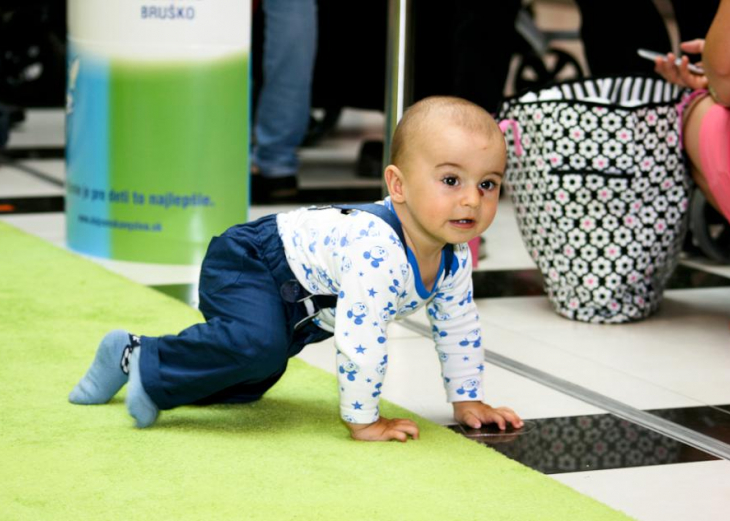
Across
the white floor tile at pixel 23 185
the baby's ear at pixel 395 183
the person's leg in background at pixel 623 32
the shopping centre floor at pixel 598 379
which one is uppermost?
the person's leg in background at pixel 623 32

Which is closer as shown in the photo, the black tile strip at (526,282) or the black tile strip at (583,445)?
the black tile strip at (583,445)

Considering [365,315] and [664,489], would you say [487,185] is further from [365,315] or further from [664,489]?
[664,489]

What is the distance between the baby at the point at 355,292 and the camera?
160cm

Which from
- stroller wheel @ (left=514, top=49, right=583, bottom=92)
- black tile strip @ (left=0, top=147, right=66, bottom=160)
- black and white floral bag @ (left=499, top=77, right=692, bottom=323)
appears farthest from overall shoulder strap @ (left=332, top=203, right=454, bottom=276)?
stroller wheel @ (left=514, top=49, right=583, bottom=92)

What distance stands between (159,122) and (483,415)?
1251 millimetres

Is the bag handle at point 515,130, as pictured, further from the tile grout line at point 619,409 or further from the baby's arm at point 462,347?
the baby's arm at point 462,347

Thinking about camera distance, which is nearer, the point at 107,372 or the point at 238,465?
the point at 238,465

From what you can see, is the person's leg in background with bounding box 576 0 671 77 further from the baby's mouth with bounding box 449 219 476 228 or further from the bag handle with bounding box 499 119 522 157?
the baby's mouth with bounding box 449 219 476 228

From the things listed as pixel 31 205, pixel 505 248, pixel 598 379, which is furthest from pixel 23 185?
pixel 598 379

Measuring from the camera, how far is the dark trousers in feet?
5.41

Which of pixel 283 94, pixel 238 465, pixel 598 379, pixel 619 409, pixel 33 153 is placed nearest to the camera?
pixel 238 465

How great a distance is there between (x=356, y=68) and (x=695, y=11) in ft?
5.74

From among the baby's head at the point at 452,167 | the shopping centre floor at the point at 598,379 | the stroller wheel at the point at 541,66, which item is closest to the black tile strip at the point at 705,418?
the shopping centre floor at the point at 598,379

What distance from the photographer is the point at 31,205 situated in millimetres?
3402
